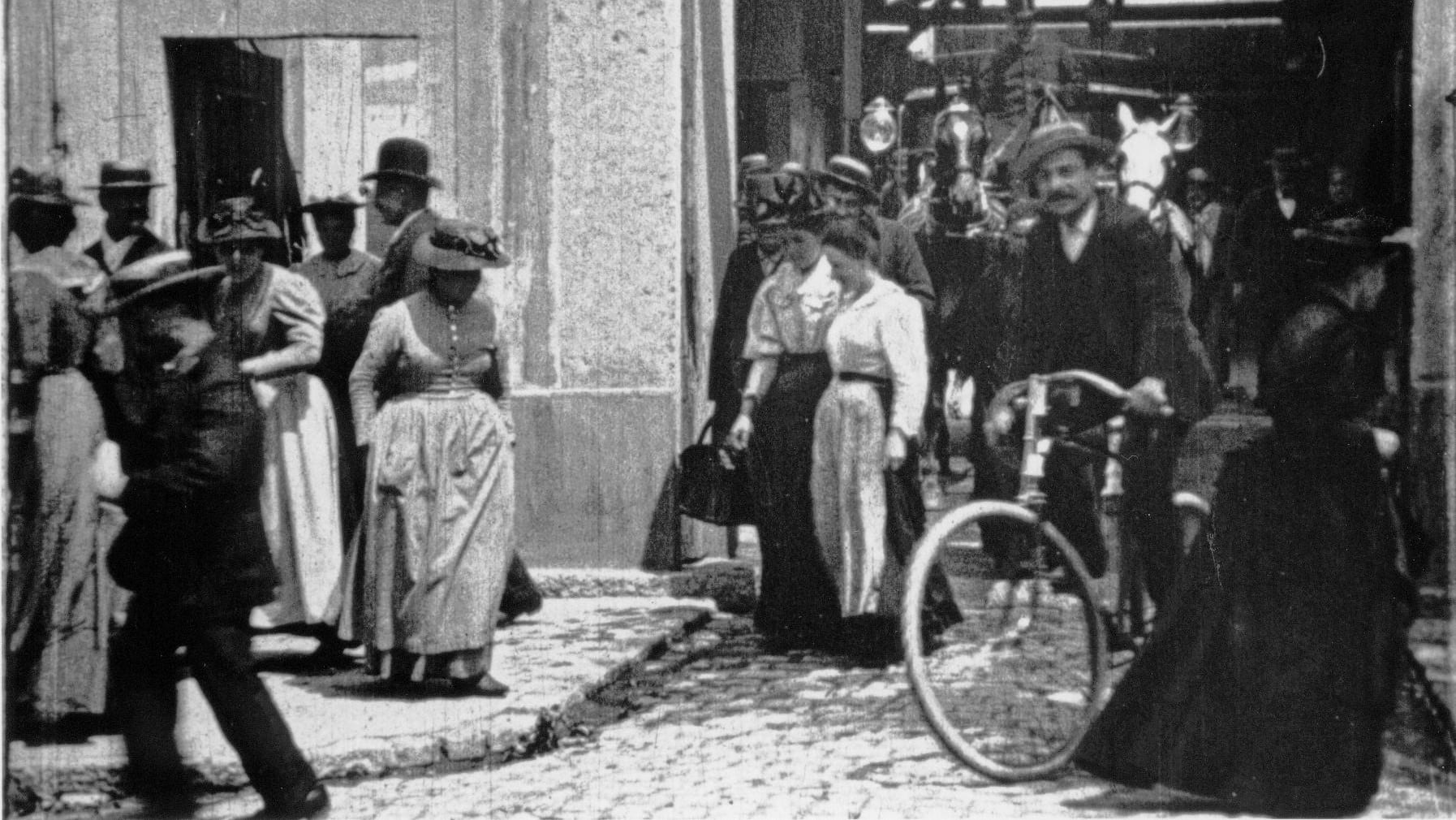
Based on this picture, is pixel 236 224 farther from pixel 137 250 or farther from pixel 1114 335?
pixel 1114 335

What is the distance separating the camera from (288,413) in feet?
23.8

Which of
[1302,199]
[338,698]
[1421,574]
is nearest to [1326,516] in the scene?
[1421,574]

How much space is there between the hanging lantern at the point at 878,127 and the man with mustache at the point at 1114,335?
1168 mm

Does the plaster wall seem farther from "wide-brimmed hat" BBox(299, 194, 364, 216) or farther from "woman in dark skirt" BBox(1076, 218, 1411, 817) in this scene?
"woman in dark skirt" BBox(1076, 218, 1411, 817)

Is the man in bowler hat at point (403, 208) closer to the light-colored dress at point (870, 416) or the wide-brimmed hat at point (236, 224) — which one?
the wide-brimmed hat at point (236, 224)

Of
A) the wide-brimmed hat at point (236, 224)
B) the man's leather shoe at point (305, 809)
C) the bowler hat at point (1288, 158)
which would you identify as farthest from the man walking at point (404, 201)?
the bowler hat at point (1288, 158)

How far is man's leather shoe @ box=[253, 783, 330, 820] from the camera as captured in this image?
5578mm

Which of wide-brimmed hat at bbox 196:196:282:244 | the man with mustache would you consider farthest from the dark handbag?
wide-brimmed hat at bbox 196:196:282:244

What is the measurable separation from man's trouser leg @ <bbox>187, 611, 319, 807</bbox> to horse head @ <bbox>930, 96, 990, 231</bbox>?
3784 millimetres

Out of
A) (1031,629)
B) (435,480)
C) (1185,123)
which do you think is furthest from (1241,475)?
(435,480)

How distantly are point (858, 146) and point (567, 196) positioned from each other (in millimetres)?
1183

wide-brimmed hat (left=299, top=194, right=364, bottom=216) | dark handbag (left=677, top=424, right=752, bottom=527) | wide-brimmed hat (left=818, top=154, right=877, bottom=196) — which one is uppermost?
wide-brimmed hat (left=818, top=154, right=877, bottom=196)

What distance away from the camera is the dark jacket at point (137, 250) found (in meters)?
6.34

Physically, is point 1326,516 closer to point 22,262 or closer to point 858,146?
point 858,146
